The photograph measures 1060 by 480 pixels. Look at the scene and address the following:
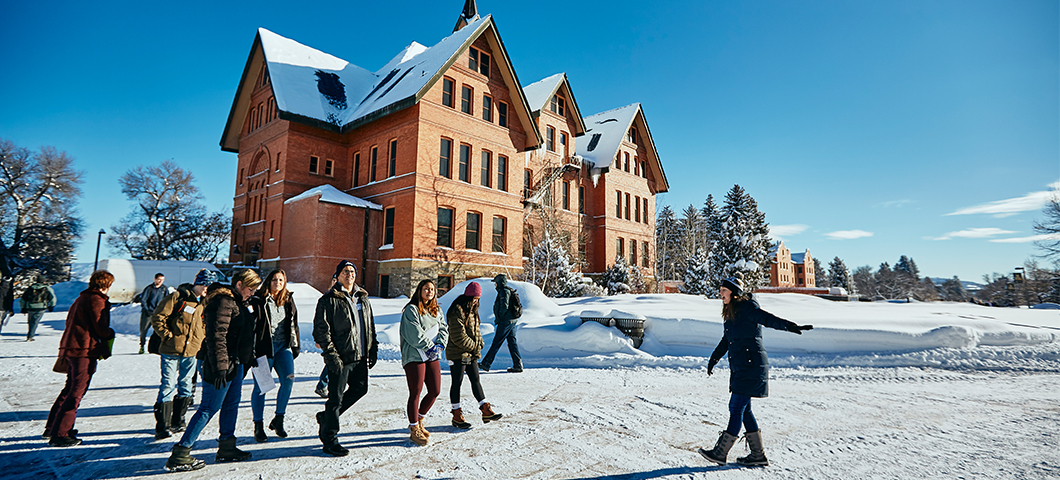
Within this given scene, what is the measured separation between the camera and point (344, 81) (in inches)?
1136

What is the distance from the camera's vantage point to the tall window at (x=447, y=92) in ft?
76.3

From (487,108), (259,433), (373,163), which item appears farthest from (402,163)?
(259,433)

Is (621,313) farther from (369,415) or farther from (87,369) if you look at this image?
(87,369)

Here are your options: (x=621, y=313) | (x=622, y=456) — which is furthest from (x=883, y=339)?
(x=622, y=456)

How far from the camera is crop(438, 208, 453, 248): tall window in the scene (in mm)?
22797

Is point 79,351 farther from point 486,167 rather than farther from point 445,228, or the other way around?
point 486,167

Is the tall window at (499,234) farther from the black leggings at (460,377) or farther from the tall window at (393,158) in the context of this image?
the black leggings at (460,377)

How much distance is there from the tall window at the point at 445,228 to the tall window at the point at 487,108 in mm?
5601

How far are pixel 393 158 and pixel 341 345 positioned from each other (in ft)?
65.7

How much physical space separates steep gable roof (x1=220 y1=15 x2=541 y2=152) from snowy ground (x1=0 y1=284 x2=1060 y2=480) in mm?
15471

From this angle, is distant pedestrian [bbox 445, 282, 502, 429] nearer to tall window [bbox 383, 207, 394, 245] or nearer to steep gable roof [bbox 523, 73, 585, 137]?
tall window [bbox 383, 207, 394, 245]

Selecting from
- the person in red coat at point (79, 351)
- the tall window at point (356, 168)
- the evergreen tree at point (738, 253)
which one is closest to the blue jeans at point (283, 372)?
the person in red coat at point (79, 351)

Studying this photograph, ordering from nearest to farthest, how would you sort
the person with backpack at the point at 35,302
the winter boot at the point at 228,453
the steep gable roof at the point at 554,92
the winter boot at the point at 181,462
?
the winter boot at the point at 181,462, the winter boot at the point at 228,453, the person with backpack at the point at 35,302, the steep gable roof at the point at 554,92

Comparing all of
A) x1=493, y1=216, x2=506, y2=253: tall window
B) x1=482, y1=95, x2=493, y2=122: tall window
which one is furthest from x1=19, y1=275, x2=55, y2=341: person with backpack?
x1=482, y1=95, x2=493, y2=122: tall window
